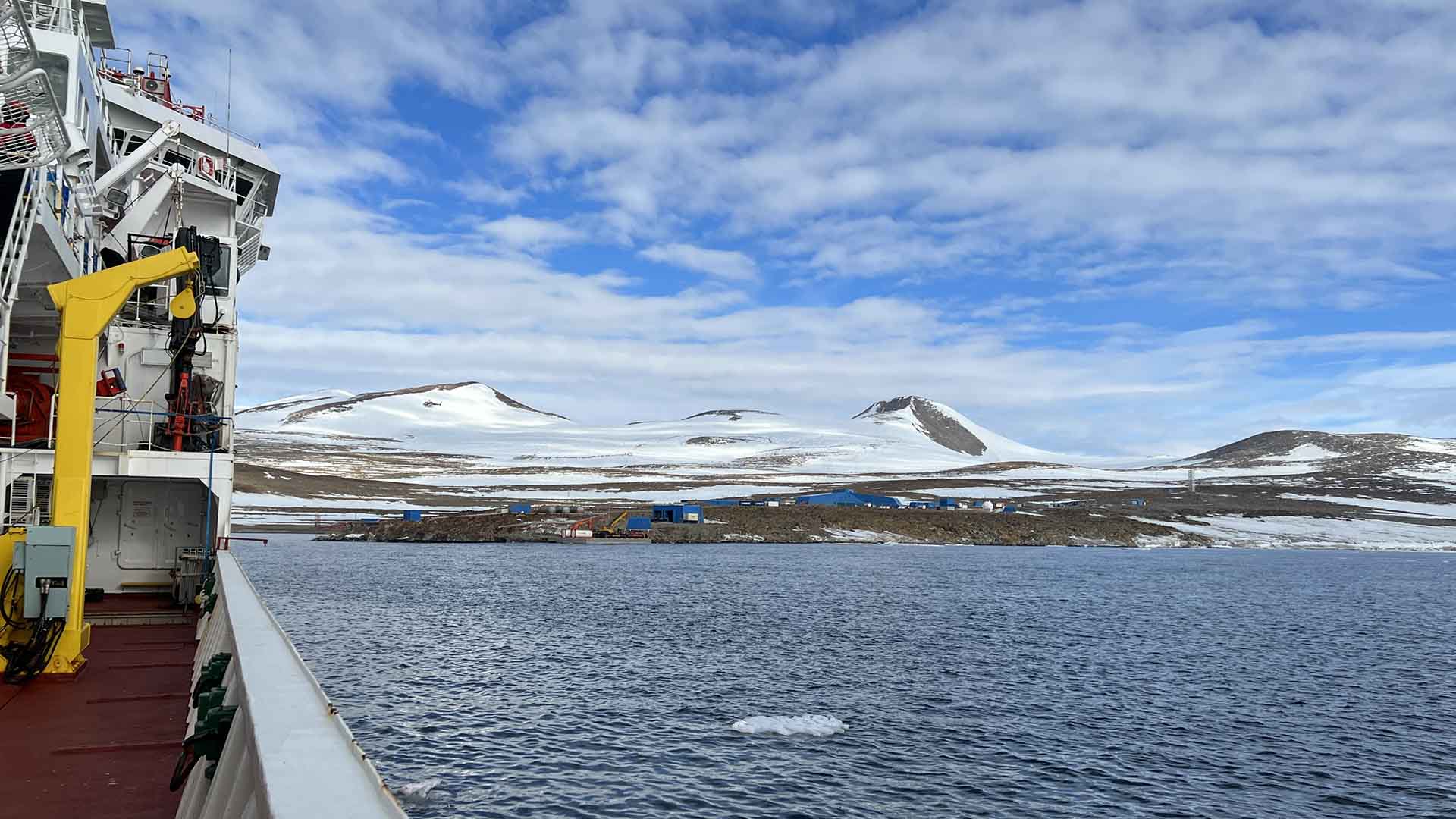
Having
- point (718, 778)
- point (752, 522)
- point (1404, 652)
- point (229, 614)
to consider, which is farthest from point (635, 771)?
point (752, 522)

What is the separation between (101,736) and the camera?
9820mm

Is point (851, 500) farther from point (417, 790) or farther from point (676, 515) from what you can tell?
point (417, 790)

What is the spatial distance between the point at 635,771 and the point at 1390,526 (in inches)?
5564

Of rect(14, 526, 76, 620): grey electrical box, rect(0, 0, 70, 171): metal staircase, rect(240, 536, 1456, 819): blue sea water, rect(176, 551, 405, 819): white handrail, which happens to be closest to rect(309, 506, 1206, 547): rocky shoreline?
rect(240, 536, 1456, 819): blue sea water

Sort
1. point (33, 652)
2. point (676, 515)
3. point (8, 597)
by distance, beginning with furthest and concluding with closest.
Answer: point (676, 515) → point (8, 597) → point (33, 652)

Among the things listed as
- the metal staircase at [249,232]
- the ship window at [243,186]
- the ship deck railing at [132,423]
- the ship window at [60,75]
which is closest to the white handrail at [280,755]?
the ship deck railing at [132,423]

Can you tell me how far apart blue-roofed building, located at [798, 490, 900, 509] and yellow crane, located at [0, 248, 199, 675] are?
12307 cm

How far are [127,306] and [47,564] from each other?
10.5 meters

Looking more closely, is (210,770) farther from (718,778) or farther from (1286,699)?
(1286,699)

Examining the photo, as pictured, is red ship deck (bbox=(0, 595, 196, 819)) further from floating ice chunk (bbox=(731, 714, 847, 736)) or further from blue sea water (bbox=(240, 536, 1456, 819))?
floating ice chunk (bbox=(731, 714, 847, 736))

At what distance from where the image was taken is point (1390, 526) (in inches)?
5017

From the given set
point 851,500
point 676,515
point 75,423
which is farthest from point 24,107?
point 851,500

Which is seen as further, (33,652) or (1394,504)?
(1394,504)

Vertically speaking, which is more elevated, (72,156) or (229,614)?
(72,156)
